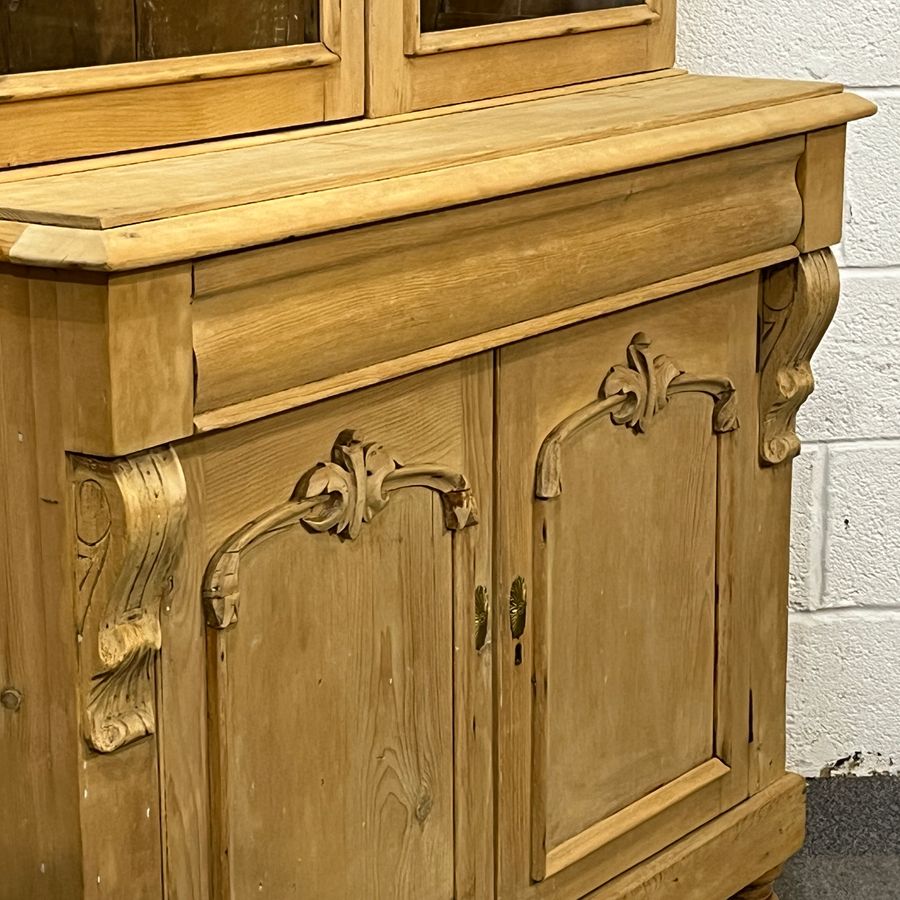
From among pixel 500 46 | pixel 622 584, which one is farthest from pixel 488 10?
pixel 622 584

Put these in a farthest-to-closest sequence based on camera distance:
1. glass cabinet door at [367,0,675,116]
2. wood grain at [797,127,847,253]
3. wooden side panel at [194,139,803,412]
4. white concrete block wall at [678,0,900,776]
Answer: white concrete block wall at [678,0,900,776], wood grain at [797,127,847,253], glass cabinet door at [367,0,675,116], wooden side panel at [194,139,803,412]

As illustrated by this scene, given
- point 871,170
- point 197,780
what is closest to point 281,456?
point 197,780

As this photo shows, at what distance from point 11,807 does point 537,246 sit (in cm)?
64

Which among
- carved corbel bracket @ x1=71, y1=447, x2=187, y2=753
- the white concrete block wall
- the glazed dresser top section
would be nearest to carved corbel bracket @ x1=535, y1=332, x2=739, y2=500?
the glazed dresser top section

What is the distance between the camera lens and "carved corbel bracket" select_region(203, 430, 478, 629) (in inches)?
51.3

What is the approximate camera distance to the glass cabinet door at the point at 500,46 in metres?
1.54

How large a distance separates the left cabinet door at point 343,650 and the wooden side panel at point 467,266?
62 millimetres

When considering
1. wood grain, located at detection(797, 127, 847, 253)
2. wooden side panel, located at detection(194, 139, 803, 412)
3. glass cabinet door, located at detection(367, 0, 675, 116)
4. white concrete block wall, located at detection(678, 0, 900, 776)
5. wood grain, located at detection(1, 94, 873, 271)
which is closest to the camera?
wood grain, located at detection(1, 94, 873, 271)

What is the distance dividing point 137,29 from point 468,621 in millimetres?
592

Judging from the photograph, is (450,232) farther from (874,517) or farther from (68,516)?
(874,517)

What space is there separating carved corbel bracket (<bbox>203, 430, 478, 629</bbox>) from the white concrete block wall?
947 millimetres

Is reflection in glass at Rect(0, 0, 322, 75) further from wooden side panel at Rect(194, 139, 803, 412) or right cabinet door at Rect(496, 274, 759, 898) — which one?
right cabinet door at Rect(496, 274, 759, 898)

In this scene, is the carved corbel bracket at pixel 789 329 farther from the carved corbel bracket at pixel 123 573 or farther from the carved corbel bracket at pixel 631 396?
the carved corbel bracket at pixel 123 573

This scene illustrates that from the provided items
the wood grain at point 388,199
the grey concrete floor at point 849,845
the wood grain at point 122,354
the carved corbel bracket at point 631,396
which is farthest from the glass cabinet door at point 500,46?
the grey concrete floor at point 849,845
